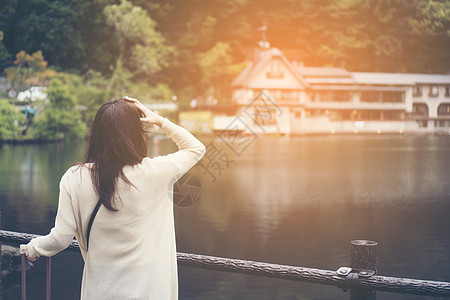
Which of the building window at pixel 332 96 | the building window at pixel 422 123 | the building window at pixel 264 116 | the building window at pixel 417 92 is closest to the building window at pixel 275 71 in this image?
the building window at pixel 264 116

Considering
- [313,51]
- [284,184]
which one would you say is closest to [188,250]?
[284,184]

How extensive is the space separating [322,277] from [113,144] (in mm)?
554

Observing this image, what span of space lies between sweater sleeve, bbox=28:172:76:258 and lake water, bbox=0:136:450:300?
3719mm

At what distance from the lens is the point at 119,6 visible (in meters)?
18.3

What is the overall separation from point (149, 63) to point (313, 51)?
524 centimetres

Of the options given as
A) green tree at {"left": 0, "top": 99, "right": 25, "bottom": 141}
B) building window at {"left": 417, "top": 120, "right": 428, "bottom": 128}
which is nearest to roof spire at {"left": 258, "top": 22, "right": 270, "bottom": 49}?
building window at {"left": 417, "top": 120, "right": 428, "bottom": 128}

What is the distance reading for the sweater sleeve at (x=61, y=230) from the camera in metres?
0.98

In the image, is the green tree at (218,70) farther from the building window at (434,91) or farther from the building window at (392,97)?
the building window at (434,91)

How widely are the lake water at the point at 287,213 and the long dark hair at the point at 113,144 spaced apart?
3.84 meters

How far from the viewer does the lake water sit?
19.5 feet

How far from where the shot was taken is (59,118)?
17.4m

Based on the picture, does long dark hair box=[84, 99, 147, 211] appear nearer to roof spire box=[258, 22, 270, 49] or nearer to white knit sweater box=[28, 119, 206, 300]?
white knit sweater box=[28, 119, 206, 300]

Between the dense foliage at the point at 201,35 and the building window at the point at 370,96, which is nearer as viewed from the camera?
the dense foliage at the point at 201,35

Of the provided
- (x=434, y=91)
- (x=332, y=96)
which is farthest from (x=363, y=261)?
(x=332, y=96)
